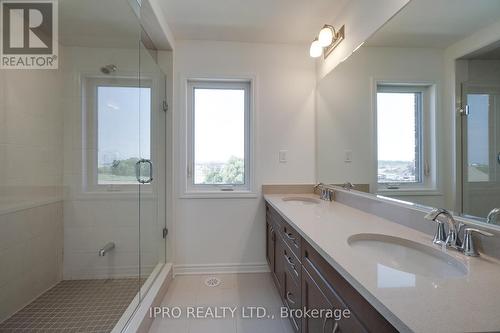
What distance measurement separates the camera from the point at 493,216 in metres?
0.84

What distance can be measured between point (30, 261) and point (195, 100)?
6.40 feet

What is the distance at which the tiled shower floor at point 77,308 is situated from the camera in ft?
4.99

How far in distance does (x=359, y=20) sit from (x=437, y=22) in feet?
2.29

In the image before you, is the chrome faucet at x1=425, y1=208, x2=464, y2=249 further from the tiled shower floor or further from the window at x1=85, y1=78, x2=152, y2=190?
the window at x1=85, y1=78, x2=152, y2=190

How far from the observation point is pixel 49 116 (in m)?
1.91

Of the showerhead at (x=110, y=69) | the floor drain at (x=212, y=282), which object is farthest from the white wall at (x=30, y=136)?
the floor drain at (x=212, y=282)

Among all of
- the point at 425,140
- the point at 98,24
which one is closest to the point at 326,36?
the point at 425,140

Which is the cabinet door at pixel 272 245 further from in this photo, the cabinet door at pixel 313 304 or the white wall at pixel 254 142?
the cabinet door at pixel 313 304

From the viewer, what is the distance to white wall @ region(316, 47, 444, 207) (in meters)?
1.17

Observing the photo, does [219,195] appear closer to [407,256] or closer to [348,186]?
[348,186]

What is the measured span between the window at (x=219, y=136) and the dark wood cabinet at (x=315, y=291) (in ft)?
2.70

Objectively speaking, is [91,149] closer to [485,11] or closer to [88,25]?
[88,25]

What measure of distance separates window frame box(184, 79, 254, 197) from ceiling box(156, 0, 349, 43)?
0.43m

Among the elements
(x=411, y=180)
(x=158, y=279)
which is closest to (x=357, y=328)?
(x=411, y=180)
